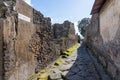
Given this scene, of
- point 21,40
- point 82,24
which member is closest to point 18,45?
point 21,40

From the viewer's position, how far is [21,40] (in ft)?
18.1

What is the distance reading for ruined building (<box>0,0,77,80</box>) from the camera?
4.57 m

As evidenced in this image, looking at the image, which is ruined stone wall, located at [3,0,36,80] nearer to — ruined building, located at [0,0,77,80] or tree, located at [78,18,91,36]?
ruined building, located at [0,0,77,80]

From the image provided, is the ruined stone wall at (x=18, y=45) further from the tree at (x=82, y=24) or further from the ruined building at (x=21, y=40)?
the tree at (x=82, y=24)

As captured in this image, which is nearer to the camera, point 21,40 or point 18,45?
point 18,45

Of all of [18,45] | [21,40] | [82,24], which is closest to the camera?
[18,45]

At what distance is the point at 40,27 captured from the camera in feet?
24.4

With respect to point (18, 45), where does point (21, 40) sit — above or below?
above

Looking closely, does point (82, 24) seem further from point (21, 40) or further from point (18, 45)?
point (18, 45)

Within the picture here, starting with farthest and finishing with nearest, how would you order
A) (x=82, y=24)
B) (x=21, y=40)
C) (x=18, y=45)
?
(x=82, y=24) → (x=21, y=40) → (x=18, y=45)

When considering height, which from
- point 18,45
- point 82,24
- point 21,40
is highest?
point 82,24

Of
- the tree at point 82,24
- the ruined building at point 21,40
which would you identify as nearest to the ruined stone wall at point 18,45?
the ruined building at point 21,40

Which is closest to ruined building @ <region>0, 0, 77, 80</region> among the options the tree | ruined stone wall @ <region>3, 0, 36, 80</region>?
ruined stone wall @ <region>3, 0, 36, 80</region>

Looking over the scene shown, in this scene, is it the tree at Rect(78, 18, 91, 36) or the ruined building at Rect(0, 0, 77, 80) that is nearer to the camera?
the ruined building at Rect(0, 0, 77, 80)
